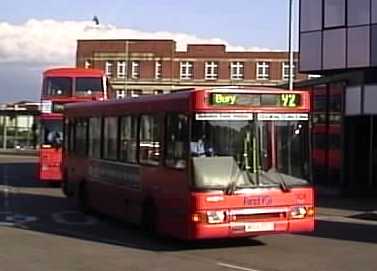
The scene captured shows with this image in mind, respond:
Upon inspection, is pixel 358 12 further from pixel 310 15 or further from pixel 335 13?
pixel 310 15

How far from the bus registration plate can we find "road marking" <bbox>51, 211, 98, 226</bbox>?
5921 mm

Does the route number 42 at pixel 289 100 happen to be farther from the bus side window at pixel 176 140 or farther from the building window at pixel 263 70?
the building window at pixel 263 70

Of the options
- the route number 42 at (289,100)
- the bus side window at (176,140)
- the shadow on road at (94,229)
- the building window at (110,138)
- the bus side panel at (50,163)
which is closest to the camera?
the bus side window at (176,140)

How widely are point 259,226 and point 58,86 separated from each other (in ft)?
57.4

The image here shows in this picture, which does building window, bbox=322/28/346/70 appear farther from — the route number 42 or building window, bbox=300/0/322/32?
the route number 42

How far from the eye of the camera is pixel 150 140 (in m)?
17.4

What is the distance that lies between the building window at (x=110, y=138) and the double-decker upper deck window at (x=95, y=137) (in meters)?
0.48

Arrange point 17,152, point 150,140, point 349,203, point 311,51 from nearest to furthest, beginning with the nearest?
point 150,140
point 349,203
point 311,51
point 17,152

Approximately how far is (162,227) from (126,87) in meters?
99.5

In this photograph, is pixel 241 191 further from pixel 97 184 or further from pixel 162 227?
pixel 97 184

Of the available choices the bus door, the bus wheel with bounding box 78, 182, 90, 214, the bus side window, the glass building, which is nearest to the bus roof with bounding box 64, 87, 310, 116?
the bus side window

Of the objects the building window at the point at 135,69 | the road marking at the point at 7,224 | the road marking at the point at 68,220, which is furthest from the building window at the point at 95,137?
the building window at the point at 135,69

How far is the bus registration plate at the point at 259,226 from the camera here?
50.7 ft

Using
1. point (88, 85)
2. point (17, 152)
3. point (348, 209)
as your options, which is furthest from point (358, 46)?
point (17, 152)
